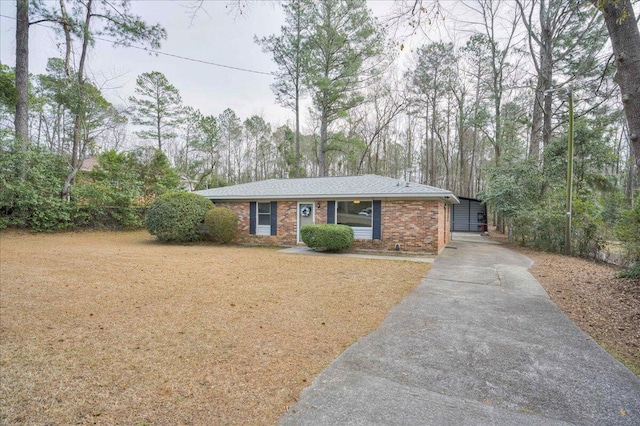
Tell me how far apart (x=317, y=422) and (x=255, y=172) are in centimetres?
2996

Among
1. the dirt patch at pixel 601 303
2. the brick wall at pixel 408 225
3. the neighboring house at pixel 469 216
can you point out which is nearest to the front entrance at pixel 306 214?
the brick wall at pixel 408 225

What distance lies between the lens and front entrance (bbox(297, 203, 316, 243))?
1213 cm

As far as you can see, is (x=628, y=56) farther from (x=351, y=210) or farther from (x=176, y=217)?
(x=176, y=217)

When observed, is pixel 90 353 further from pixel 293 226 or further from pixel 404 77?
pixel 404 77

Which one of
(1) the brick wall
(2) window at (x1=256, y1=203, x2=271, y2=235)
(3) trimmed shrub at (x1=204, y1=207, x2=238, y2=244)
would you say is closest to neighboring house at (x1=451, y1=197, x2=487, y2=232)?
(1) the brick wall

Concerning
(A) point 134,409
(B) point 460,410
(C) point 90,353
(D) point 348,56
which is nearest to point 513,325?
(B) point 460,410

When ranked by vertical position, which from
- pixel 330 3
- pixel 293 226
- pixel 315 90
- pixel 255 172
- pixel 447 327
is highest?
pixel 330 3

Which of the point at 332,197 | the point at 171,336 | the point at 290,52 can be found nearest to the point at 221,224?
the point at 332,197

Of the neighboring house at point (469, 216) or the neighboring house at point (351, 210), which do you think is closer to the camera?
the neighboring house at point (351, 210)

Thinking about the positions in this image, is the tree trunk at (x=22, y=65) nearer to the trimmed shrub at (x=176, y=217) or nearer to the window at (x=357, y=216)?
the trimmed shrub at (x=176, y=217)

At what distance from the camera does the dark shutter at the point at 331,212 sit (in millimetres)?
11719

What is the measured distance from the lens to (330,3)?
17.6 meters

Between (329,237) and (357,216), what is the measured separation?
1814 millimetres

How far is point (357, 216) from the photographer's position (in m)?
11.6
